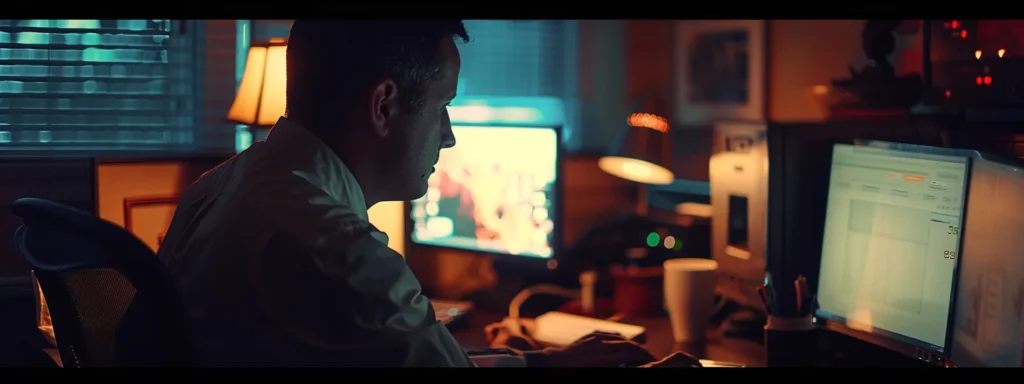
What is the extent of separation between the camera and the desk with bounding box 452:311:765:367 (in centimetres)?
182

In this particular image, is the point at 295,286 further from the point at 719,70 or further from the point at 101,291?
the point at 719,70

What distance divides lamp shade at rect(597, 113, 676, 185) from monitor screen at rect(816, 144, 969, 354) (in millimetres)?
832

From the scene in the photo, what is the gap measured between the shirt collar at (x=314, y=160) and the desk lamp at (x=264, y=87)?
98 cm

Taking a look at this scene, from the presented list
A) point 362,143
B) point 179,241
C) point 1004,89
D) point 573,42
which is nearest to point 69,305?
point 179,241

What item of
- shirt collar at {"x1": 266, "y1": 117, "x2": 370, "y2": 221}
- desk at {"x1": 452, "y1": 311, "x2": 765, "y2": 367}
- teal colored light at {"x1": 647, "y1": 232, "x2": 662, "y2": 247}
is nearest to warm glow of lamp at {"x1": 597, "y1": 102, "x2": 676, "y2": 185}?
teal colored light at {"x1": 647, "y1": 232, "x2": 662, "y2": 247}

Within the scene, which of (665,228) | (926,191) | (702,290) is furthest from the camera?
(665,228)

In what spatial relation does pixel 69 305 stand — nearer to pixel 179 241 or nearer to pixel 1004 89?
pixel 179 241

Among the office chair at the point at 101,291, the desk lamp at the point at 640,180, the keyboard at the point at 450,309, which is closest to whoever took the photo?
the office chair at the point at 101,291

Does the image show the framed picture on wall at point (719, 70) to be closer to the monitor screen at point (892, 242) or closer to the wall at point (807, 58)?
the wall at point (807, 58)

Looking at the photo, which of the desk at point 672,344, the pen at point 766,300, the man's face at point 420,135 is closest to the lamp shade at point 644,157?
the desk at point 672,344

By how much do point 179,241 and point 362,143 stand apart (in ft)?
0.83

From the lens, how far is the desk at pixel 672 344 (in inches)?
71.6

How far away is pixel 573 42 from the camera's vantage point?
4262 millimetres

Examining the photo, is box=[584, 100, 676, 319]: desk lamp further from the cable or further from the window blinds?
the window blinds
